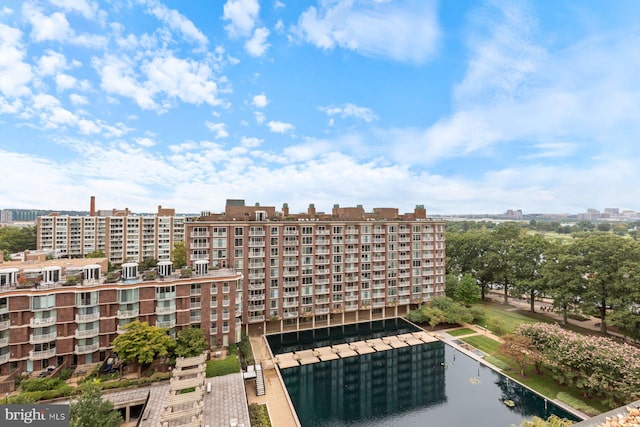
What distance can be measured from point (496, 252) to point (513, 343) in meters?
28.5

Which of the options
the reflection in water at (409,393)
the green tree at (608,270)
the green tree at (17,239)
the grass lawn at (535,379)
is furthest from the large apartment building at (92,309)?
the green tree at (17,239)

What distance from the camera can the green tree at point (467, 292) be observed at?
49.7 metres

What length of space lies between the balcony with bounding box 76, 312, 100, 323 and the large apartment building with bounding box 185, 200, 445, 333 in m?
12.1

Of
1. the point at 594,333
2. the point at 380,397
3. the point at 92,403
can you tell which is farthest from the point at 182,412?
the point at 594,333

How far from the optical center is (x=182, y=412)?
21.2 meters

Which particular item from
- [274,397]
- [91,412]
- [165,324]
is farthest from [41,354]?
[274,397]

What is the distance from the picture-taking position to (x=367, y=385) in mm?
31656

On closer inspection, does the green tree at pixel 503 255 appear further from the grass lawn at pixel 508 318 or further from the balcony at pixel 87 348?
the balcony at pixel 87 348

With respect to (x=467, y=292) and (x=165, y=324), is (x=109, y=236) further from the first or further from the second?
(x=467, y=292)

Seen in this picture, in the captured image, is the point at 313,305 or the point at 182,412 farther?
the point at 313,305

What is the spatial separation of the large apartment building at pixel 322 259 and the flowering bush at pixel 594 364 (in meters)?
22.5

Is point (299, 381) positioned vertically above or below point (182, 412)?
below

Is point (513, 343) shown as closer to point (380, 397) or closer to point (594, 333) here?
point (380, 397)

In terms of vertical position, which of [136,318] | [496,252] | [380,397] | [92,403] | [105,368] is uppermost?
[496,252]
